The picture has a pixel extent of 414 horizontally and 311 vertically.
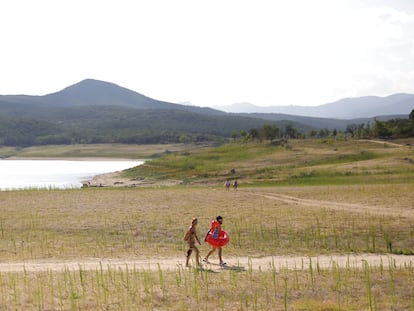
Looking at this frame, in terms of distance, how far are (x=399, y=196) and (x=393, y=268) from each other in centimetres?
2321

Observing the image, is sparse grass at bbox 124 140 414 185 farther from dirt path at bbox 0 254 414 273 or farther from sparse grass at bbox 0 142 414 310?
dirt path at bbox 0 254 414 273

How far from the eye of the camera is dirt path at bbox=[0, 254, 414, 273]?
23.5 meters

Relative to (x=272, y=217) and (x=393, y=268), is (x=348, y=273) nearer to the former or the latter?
(x=393, y=268)

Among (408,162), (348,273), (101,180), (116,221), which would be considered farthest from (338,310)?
(101,180)

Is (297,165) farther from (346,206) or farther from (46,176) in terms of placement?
(46,176)

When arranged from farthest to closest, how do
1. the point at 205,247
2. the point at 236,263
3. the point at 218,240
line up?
the point at 205,247 < the point at 236,263 < the point at 218,240

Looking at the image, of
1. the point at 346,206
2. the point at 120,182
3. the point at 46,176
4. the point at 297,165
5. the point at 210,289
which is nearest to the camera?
the point at 210,289

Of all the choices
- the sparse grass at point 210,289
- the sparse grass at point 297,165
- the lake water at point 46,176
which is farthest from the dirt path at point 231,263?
the lake water at point 46,176

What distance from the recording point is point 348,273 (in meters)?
22.5

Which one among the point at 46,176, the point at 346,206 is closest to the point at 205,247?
the point at 346,206

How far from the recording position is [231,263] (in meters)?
24.7

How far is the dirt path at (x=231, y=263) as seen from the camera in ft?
77.0

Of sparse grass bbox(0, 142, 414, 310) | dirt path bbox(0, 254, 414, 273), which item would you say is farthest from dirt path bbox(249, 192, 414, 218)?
dirt path bbox(0, 254, 414, 273)

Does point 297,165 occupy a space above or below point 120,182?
above
